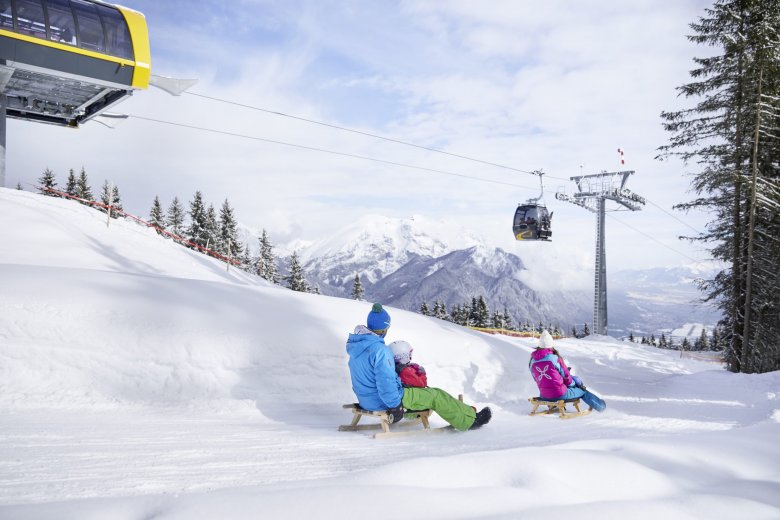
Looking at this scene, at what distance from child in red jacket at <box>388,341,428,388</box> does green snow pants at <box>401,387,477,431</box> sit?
0.17 metres

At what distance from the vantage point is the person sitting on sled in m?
8.12

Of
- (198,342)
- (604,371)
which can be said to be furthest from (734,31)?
(198,342)

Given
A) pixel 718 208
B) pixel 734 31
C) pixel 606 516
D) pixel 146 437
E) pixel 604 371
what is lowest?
pixel 604 371

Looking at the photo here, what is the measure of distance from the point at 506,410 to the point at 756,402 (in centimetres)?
493

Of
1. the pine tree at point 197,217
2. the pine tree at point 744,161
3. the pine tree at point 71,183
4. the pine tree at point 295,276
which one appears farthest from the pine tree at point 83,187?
the pine tree at point 744,161

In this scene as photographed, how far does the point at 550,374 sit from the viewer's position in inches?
321

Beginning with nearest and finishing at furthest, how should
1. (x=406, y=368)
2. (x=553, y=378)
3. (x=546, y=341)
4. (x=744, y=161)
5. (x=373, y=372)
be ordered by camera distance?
(x=373, y=372), (x=406, y=368), (x=553, y=378), (x=546, y=341), (x=744, y=161)

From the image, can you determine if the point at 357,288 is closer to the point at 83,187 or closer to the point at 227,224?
the point at 227,224

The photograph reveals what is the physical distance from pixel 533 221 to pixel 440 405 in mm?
16811

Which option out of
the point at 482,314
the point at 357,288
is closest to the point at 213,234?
the point at 357,288

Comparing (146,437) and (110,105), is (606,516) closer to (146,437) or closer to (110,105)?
(146,437)

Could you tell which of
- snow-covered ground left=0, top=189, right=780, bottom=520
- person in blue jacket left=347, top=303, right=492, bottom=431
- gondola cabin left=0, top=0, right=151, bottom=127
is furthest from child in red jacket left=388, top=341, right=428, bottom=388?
gondola cabin left=0, top=0, right=151, bottom=127

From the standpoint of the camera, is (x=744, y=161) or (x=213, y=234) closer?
(x=744, y=161)

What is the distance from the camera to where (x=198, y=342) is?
24.4ft
